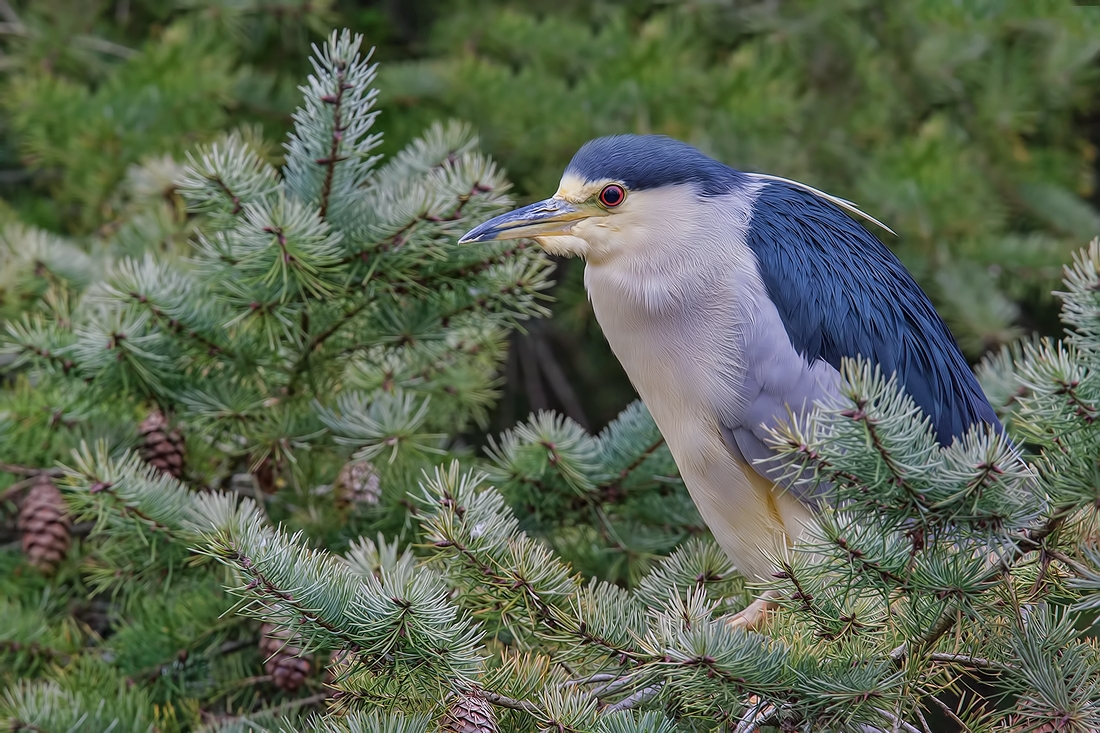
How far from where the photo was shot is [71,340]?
1848 millimetres

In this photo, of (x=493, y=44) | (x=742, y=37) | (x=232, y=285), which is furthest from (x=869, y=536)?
(x=742, y=37)

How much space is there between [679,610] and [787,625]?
185mm

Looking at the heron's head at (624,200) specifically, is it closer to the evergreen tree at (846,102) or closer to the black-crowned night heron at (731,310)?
the black-crowned night heron at (731,310)

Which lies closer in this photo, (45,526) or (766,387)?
(766,387)

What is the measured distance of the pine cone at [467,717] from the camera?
1.27 meters

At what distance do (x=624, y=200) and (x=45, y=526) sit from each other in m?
1.32

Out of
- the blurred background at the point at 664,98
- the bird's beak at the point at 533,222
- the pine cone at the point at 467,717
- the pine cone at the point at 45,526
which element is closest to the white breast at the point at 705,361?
the bird's beak at the point at 533,222

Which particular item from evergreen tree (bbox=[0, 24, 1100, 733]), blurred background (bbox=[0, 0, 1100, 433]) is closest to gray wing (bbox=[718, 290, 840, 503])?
evergreen tree (bbox=[0, 24, 1100, 733])

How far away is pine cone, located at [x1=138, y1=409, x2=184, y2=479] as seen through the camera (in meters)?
1.96

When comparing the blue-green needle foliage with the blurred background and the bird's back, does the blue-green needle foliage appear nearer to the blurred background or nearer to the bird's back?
the bird's back

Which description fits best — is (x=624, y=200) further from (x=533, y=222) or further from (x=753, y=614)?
(x=753, y=614)

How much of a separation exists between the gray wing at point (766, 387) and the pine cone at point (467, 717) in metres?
0.75

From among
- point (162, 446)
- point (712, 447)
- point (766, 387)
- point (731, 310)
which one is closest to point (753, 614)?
point (712, 447)

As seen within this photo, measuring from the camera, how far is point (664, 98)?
3051 millimetres
